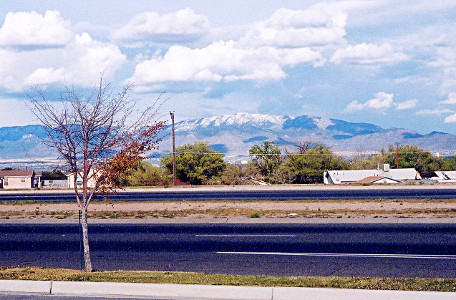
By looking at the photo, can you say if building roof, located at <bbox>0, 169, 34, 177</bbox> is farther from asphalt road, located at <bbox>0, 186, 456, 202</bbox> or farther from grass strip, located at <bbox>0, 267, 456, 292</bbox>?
grass strip, located at <bbox>0, 267, 456, 292</bbox>

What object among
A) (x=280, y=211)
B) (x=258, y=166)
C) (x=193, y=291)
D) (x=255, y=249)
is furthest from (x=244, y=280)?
(x=258, y=166)

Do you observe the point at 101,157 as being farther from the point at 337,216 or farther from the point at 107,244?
the point at 337,216

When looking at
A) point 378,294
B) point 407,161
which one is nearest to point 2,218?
point 378,294

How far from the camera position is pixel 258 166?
93750 millimetres

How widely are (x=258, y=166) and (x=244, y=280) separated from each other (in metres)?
84.6

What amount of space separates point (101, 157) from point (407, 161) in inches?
3999

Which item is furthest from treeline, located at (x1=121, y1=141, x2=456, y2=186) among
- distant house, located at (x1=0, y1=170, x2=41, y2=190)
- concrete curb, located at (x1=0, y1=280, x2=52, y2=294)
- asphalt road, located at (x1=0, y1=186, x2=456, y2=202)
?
concrete curb, located at (x1=0, y1=280, x2=52, y2=294)

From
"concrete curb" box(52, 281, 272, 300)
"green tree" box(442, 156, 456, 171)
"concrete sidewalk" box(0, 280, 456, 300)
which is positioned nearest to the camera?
"concrete sidewalk" box(0, 280, 456, 300)

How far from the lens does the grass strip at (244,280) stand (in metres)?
8.62

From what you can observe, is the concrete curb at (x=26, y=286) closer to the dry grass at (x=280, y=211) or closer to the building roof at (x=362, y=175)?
the dry grass at (x=280, y=211)

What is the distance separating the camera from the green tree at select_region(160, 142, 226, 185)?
260ft

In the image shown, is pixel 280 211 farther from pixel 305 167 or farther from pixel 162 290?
pixel 305 167

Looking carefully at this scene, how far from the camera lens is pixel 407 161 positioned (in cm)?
10594

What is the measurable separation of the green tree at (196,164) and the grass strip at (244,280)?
6908 cm
